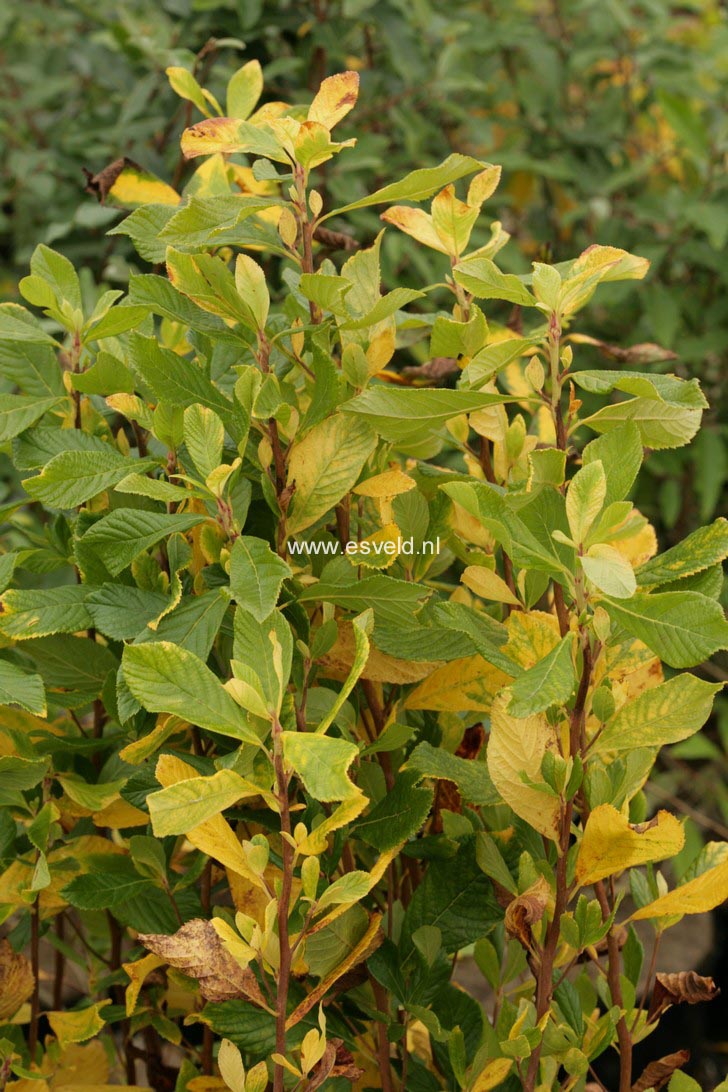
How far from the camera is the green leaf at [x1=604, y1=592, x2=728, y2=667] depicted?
21.8 inches

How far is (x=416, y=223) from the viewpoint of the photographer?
742mm

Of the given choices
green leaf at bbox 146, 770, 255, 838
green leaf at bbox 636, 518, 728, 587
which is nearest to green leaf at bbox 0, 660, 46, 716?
green leaf at bbox 146, 770, 255, 838

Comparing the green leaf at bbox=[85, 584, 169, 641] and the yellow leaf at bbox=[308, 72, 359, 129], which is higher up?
the yellow leaf at bbox=[308, 72, 359, 129]

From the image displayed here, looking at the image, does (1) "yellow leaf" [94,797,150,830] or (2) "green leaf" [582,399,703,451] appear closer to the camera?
(2) "green leaf" [582,399,703,451]

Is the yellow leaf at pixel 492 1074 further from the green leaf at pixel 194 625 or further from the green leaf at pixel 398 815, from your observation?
the green leaf at pixel 194 625

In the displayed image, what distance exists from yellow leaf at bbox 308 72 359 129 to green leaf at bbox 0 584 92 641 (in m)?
0.31

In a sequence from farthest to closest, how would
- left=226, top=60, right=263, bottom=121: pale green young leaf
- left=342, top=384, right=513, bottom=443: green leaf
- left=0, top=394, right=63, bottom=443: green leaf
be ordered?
left=226, top=60, right=263, bottom=121: pale green young leaf → left=0, top=394, right=63, bottom=443: green leaf → left=342, top=384, right=513, bottom=443: green leaf

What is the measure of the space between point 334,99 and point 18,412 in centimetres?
27

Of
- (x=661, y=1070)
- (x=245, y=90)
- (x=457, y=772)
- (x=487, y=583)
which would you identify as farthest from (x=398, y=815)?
(x=245, y=90)

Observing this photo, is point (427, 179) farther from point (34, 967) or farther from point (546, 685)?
point (34, 967)

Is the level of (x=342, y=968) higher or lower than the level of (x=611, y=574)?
lower

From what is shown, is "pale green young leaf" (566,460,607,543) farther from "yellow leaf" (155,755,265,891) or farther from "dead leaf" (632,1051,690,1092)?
"dead leaf" (632,1051,690,1092)

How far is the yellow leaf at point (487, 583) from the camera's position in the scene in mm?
710

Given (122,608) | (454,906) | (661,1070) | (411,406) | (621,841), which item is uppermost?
(411,406)
